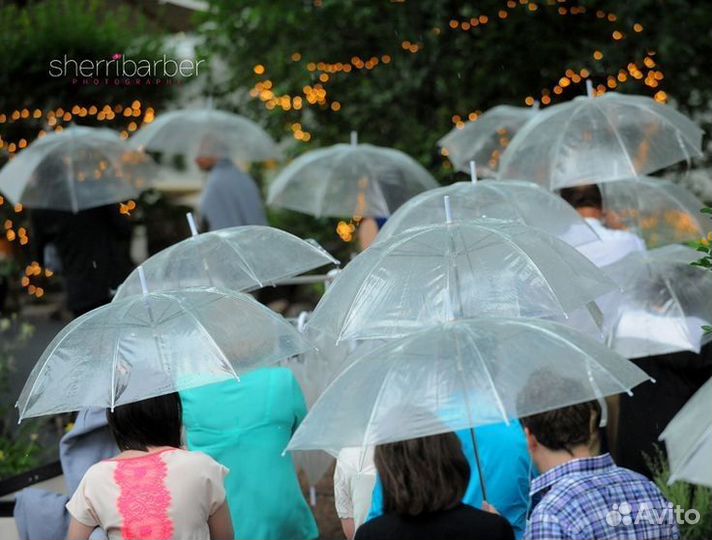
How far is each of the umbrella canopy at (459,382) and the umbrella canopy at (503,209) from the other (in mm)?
1937

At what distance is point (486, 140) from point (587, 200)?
2.67m

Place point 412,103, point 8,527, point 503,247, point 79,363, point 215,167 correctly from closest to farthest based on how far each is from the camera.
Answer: point 79,363 < point 503,247 < point 8,527 < point 215,167 < point 412,103

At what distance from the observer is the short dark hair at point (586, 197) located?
6.82 meters

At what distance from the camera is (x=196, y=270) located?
556 centimetres

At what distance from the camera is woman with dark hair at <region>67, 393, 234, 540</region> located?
3809 mm

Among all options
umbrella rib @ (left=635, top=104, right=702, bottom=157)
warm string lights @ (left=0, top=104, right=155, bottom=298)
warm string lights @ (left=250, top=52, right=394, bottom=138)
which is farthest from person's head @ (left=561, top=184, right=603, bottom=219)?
warm string lights @ (left=0, top=104, right=155, bottom=298)

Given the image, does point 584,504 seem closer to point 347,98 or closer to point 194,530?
point 194,530

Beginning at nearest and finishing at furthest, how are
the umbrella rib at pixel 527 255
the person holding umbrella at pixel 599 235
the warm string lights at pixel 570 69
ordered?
the umbrella rib at pixel 527 255, the person holding umbrella at pixel 599 235, the warm string lights at pixel 570 69

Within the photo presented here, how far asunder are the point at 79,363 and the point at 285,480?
1.10 meters

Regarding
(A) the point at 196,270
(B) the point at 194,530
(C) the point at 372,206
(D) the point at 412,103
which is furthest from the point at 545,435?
(D) the point at 412,103

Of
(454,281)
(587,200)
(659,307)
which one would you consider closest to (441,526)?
(454,281)

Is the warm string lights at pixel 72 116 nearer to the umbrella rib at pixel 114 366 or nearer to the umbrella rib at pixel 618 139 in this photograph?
the umbrella rib at pixel 618 139

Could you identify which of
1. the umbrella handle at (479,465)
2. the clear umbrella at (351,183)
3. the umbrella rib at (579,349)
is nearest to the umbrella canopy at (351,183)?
the clear umbrella at (351,183)

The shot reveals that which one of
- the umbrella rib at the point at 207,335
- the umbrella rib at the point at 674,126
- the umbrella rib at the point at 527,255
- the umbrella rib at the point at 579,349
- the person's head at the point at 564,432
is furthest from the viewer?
the umbrella rib at the point at 674,126
